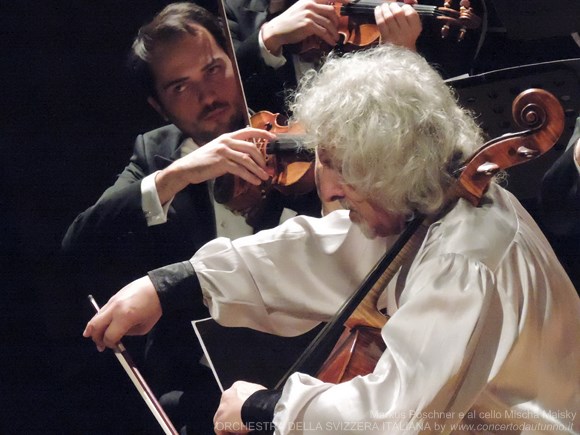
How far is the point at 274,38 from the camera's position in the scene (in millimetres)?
1987

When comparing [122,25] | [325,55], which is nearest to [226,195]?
[325,55]

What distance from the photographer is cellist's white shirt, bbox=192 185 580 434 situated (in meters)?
1.37

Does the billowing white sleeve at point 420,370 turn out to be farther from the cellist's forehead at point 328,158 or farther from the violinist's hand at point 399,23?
the violinist's hand at point 399,23

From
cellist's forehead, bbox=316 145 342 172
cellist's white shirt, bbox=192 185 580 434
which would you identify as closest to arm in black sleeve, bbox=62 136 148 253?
cellist's forehead, bbox=316 145 342 172

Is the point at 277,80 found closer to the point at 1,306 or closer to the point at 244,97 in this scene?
the point at 244,97

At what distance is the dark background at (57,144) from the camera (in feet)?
7.16

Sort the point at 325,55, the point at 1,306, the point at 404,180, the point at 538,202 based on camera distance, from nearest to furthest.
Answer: the point at 404,180 → the point at 538,202 → the point at 325,55 → the point at 1,306

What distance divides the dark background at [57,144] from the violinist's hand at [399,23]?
62 cm

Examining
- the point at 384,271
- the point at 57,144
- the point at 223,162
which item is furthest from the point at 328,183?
the point at 57,144

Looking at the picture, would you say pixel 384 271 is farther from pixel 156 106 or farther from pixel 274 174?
pixel 156 106

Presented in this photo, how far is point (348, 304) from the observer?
1.59 meters

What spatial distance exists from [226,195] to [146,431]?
771 millimetres

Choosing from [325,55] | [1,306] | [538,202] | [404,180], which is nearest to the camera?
[404,180]

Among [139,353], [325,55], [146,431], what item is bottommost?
[146,431]
